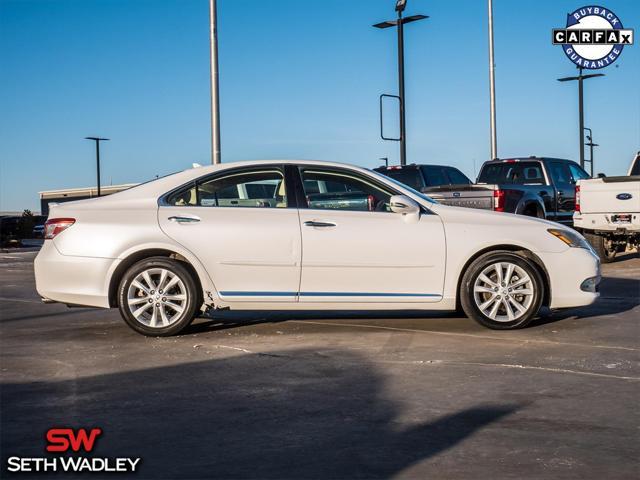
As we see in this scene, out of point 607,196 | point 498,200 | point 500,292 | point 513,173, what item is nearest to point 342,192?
point 500,292

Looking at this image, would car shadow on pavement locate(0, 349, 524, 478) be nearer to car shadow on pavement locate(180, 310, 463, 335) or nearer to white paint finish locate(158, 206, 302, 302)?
white paint finish locate(158, 206, 302, 302)

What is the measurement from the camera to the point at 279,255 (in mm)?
7824

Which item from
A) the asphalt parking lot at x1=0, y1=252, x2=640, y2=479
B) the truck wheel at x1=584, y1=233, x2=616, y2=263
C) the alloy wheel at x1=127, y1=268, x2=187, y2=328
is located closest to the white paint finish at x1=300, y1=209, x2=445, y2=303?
the asphalt parking lot at x1=0, y1=252, x2=640, y2=479

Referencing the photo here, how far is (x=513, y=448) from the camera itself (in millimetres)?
4160

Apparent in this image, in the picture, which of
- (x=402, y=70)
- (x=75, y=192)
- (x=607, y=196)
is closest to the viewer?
(x=607, y=196)

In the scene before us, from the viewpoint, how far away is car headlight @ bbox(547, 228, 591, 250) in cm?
820

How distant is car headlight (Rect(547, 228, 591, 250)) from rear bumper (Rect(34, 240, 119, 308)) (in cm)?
414

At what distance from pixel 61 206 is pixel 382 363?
3512 mm

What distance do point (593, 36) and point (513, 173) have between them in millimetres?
9067

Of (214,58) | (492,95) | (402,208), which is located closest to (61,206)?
(402,208)

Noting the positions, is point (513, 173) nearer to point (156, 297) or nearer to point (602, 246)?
point (602, 246)

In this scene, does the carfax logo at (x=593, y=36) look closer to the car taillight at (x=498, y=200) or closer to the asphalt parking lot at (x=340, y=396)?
the car taillight at (x=498, y=200)

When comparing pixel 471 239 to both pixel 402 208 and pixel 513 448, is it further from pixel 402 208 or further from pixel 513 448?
pixel 513 448

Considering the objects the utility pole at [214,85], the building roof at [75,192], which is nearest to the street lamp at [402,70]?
the utility pole at [214,85]
